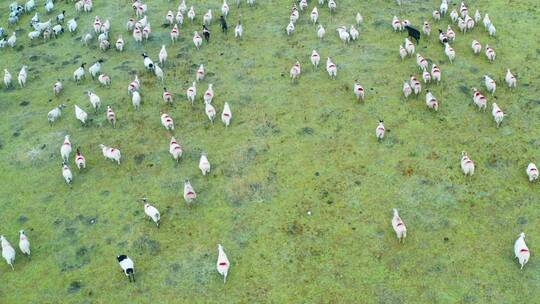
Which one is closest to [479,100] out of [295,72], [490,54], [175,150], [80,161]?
[490,54]

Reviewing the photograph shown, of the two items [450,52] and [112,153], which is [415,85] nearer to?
[450,52]

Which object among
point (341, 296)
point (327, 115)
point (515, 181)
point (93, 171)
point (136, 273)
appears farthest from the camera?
point (327, 115)

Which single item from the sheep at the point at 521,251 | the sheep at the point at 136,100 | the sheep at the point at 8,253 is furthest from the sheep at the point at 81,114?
the sheep at the point at 521,251

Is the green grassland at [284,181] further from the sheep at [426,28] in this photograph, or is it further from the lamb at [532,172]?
the sheep at [426,28]

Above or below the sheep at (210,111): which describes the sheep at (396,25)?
above

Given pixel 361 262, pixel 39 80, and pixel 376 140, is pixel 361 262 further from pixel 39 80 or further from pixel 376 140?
pixel 39 80

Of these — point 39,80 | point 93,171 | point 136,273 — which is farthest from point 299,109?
point 39,80
